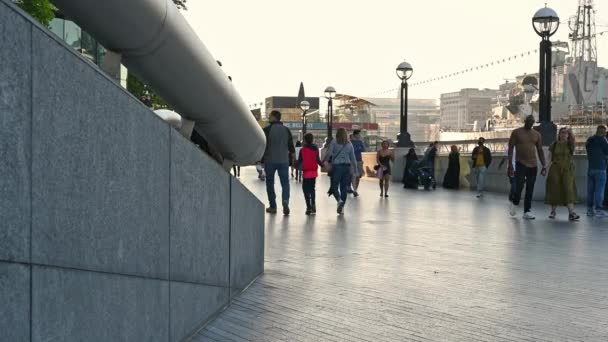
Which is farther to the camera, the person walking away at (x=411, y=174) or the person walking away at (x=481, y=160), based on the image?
the person walking away at (x=411, y=174)

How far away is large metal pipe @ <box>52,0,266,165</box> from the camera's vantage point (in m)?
2.56

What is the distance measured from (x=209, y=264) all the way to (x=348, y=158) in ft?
36.7

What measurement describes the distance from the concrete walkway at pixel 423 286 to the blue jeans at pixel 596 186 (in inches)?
121

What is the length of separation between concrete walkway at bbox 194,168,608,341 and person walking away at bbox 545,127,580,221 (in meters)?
1.86

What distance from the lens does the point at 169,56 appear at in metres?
2.99

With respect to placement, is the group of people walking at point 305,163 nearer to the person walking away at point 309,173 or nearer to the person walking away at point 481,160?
the person walking away at point 309,173

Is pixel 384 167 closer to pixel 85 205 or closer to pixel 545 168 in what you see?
pixel 545 168

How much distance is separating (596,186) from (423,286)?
9.94m

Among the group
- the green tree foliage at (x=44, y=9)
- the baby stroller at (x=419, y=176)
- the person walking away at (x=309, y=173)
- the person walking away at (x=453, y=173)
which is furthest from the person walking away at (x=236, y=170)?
the person walking away at (x=453, y=173)

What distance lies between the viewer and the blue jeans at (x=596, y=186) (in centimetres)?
1512

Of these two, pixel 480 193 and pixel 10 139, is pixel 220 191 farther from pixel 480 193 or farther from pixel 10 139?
pixel 480 193

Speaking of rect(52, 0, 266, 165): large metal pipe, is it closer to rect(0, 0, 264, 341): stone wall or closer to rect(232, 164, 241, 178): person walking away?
rect(0, 0, 264, 341): stone wall

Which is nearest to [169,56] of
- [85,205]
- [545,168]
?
[85,205]

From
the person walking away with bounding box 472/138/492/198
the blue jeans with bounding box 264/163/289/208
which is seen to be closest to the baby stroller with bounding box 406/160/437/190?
the person walking away with bounding box 472/138/492/198
